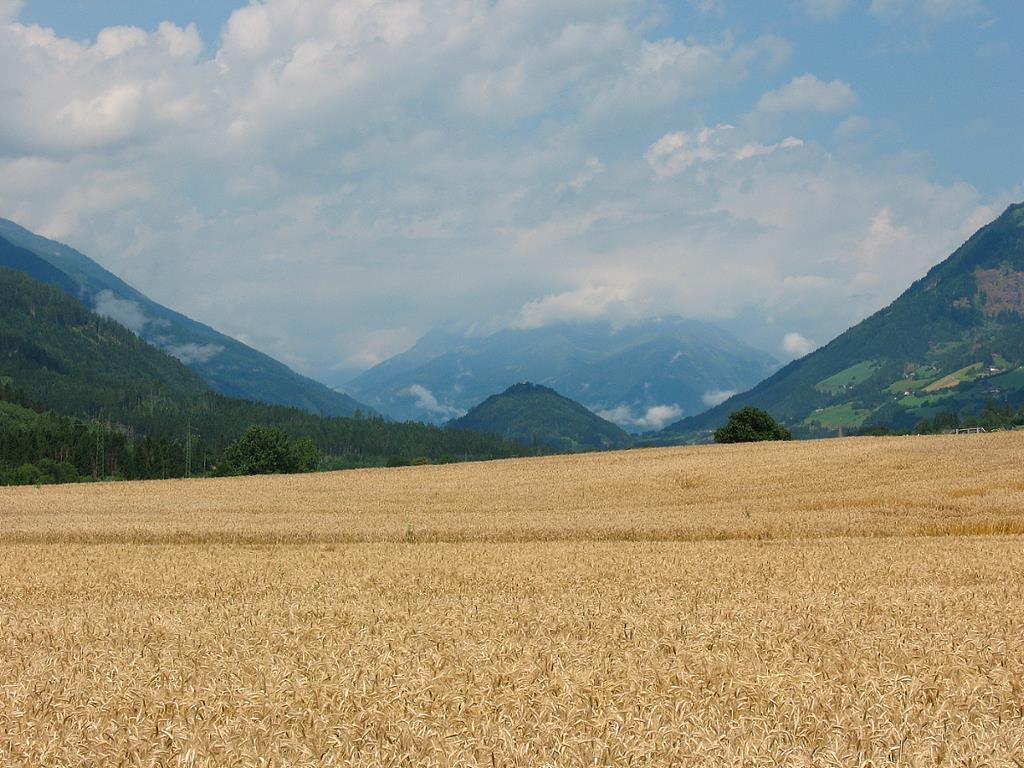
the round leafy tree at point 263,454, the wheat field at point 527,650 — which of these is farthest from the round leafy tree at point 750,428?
the round leafy tree at point 263,454

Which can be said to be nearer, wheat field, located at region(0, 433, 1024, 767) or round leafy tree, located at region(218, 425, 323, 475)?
wheat field, located at region(0, 433, 1024, 767)

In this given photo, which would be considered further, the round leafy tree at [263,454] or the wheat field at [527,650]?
the round leafy tree at [263,454]

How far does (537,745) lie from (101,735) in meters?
4.47

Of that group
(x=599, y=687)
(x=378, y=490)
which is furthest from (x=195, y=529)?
(x=599, y=687)

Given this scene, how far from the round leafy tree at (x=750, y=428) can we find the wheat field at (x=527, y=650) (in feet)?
219

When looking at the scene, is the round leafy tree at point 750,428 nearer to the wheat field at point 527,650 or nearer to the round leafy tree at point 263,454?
the wheat field at point 527,650

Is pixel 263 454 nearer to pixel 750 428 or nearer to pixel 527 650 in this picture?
pixel 750 428

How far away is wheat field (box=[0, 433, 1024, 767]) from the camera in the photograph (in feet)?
25.2

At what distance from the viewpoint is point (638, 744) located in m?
7.37

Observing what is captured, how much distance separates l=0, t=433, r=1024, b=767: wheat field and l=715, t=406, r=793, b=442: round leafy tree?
6674 cm

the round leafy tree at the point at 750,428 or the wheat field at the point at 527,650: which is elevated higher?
the round leafy tree at the point at 750,428

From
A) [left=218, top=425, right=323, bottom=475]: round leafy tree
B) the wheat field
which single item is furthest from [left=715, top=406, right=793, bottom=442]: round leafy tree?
[left=218, top=425, right=323, bottom=475]: round leafy tree

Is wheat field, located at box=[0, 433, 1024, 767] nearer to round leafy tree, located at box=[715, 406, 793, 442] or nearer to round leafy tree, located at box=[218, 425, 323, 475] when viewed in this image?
round leafy tree, located at box=[715, 406, 793, 442]

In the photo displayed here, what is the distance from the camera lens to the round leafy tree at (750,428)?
315 feet
